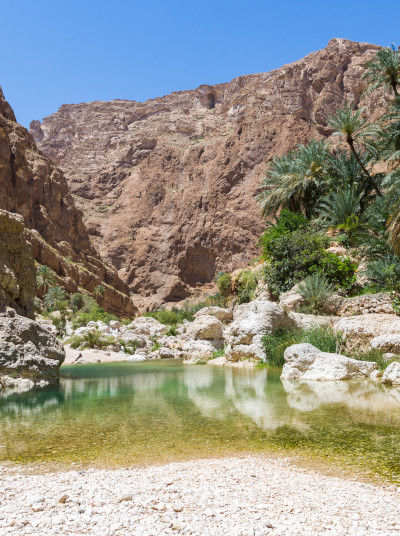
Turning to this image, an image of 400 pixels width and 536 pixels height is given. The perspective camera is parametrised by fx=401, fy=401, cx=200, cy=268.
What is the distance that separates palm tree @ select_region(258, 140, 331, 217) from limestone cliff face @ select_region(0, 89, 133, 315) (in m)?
35.9

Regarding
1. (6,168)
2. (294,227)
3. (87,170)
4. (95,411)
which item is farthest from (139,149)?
(95,411)

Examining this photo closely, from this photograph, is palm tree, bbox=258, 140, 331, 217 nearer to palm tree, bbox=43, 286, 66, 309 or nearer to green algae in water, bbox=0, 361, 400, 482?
green algae in water, bbox=0, 361, 400, 482

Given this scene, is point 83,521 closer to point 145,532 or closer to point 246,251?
point 145,532

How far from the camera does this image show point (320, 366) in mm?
9969

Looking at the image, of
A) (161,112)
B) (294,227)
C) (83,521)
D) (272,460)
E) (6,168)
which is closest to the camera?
(83,521)

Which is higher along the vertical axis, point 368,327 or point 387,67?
point 387,67

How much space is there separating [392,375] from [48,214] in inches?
2434

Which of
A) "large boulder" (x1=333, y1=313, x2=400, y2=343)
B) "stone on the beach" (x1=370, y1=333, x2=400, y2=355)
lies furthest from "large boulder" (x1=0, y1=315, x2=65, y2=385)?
"stone on the beach" (x1=370, y1=333, x2=400, y2=355)

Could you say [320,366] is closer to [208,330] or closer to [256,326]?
[256,326]

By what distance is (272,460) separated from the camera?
160 inches

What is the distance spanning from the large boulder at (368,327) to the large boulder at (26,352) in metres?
8.42

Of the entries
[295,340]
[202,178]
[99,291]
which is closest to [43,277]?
[99,291]

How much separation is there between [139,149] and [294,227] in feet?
249

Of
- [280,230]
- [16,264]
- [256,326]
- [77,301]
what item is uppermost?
[280,230]
